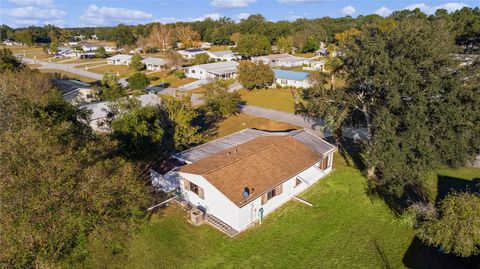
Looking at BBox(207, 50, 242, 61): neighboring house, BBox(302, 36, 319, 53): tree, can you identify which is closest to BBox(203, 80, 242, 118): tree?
BBox(207, 50, 242, 61): neighboring house

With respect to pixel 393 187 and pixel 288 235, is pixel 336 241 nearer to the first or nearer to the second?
pixel 288 235

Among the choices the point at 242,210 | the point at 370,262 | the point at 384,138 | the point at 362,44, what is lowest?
the point at 370,262

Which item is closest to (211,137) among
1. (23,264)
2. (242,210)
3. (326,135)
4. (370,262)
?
(326,135)

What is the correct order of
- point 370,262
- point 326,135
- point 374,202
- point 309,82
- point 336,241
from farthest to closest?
point 309,82 → point 326,135 → point 374,202 → point 336,241 → point 370,262

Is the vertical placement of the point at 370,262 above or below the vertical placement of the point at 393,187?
below

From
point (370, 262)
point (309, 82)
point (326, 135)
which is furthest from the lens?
point (309, 82)

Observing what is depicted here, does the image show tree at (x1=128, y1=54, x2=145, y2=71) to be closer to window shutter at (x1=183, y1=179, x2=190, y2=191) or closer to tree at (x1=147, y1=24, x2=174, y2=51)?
tree at (x1=147, y1=24, x2=174, y2=51)
